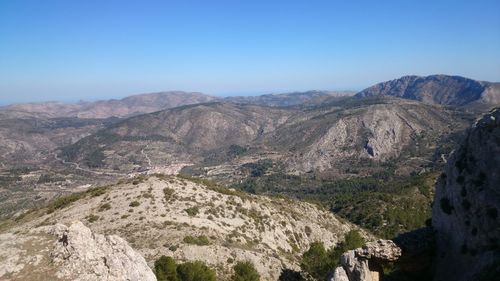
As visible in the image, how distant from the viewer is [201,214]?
60656mm

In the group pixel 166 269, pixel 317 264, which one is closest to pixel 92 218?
pixel 166 269

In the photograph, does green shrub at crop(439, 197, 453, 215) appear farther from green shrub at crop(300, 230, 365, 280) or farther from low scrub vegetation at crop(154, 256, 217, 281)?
low scrub vegetation at crop(154, 256, 217, 281)

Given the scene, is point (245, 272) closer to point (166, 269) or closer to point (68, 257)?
point (166, 269)

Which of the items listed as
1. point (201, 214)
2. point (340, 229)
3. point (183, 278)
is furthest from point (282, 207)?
point (183, 278)

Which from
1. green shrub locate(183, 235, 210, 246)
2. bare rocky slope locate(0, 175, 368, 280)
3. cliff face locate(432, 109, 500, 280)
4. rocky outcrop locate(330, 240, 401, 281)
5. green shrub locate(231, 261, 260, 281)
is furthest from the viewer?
green shrub locate(183, 235, 210, 246)

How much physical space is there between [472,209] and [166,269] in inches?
1113

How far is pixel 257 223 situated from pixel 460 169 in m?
36.9

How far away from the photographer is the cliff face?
28531 mm

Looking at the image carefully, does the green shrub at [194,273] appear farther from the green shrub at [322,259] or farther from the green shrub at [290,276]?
the green shrub at [322,259]

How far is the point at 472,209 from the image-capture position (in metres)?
30.8

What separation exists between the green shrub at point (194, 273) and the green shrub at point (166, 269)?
66 cm

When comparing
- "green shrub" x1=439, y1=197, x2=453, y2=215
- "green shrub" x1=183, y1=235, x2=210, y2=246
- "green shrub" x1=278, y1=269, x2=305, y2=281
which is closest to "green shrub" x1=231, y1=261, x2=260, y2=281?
"green shrub" x1=278, y1=269, x2=305, y2=281

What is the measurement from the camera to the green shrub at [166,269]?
3700 centimetres

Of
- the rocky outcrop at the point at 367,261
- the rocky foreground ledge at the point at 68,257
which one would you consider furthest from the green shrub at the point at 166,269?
the rocky outcrop at the point at 367,261
